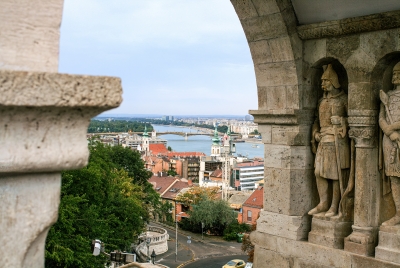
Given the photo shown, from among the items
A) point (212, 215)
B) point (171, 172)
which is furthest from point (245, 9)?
point (171, 172)

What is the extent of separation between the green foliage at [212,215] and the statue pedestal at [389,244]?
37195 mm

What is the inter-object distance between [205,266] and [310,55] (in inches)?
1180

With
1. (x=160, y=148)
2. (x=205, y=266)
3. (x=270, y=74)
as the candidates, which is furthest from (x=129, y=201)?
(x=160, y=148)

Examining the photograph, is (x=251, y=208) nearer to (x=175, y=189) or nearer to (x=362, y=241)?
(x=175, y=189)

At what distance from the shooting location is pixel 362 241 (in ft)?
13.6

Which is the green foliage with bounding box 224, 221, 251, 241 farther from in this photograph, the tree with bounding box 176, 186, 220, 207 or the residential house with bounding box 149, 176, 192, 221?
the residential house with bounding box 149, 176, 192, 221

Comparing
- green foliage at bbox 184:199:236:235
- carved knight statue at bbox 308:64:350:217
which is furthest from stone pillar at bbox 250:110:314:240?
green foliage at bbox 184:199:236:235

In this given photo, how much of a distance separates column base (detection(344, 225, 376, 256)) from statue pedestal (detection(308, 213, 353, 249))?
0.39 ft

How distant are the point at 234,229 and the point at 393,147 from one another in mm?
37853

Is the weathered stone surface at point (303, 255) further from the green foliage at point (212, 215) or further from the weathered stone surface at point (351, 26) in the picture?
the green foliage at point (212, 215)

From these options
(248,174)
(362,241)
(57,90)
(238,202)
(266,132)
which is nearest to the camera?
(57,90)

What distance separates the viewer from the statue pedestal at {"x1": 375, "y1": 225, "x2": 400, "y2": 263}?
13.2ft

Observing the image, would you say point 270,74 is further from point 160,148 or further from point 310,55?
point 160,148

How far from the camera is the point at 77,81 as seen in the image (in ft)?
4.02
